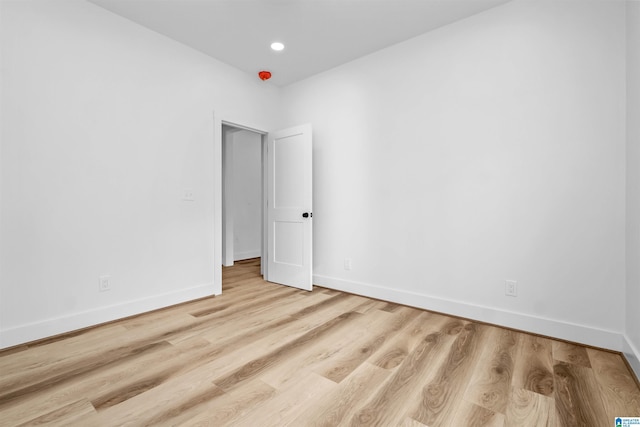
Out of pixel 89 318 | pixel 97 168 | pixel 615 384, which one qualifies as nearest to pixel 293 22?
pixel 97 168

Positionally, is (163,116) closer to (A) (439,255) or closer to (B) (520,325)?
(A) (439,255)

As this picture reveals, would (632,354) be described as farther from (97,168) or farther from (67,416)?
(97,168)

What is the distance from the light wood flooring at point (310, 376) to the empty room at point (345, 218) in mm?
16

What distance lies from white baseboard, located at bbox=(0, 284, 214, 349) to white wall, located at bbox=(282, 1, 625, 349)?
1.77 m

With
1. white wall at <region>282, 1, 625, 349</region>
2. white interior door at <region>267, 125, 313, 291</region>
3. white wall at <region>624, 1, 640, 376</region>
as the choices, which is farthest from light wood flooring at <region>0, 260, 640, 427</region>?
white interior door at <region>267, 125, 313, 291</region>

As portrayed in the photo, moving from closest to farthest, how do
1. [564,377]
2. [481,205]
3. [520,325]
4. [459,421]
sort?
[459,421], [564,377], [520,325], [481,205]

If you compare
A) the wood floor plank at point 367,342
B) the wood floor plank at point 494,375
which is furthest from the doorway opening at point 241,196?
the wood floor plank at point 494,375

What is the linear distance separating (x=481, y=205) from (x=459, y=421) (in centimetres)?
177

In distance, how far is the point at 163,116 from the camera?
115 inches

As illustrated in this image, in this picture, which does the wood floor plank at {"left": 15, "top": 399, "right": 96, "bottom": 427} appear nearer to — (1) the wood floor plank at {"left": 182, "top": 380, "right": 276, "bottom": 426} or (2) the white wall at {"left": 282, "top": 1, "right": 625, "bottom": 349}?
(1) the wood floor plank at {"left": 182, "top": 380, "right": 276, "bottom": 426}

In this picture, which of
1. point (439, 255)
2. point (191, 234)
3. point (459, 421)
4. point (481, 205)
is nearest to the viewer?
point (459, 421)

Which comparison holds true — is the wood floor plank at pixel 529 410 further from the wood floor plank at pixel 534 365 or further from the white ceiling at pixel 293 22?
the white ceiling at pixel 293 22

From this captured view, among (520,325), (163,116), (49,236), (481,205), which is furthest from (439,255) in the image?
(49,236)

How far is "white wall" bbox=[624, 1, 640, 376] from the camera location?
177cm
